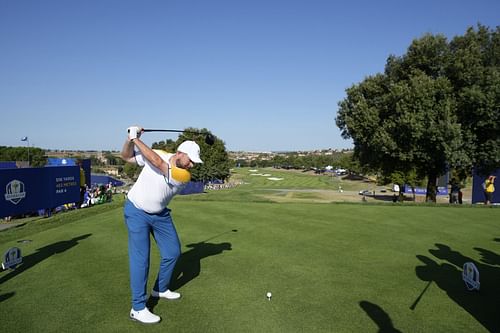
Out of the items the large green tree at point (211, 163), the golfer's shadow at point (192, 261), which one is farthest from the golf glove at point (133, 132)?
the large green tree at point (211, 163)

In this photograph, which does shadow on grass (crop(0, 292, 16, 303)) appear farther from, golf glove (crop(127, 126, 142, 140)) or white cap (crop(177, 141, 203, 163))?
white cap (crop(177, 141, 203, 163))

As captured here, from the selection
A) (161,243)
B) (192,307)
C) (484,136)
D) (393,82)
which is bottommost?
(192,307)

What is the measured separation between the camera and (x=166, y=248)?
17.1ft

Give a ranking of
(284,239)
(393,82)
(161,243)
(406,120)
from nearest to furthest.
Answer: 1. (161,243)
2. (284,239)
3. (406,120)
4. (393,82)

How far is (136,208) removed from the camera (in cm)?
484

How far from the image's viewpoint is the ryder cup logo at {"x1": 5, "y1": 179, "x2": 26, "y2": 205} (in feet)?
48.4

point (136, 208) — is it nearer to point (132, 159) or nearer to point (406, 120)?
point (132, 159)

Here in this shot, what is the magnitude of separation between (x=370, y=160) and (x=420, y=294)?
23811 mm

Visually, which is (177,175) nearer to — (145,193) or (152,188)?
(152,188)

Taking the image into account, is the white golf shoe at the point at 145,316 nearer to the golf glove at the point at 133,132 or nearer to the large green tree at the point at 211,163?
the golf glove at the point at 133,132

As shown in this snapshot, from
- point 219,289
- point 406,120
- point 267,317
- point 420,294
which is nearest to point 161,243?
point 219,289

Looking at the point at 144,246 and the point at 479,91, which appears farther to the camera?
the point at 479,91

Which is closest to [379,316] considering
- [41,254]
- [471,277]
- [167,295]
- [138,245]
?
[471,277]

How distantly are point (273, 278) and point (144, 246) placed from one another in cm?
226
